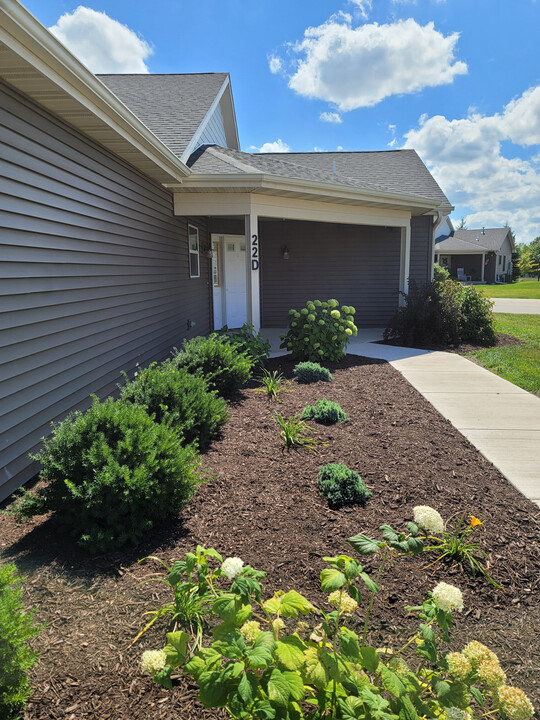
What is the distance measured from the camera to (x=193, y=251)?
9828mm

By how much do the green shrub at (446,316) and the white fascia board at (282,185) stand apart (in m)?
2.21

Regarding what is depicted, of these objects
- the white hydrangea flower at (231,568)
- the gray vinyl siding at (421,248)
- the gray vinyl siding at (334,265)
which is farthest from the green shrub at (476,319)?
the white hydrangea flower at (231,568)

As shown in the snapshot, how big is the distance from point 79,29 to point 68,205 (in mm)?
5912

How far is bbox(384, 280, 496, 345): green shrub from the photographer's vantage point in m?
9.80

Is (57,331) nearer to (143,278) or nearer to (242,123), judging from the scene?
(143,278)

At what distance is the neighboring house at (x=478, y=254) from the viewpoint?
39.1m

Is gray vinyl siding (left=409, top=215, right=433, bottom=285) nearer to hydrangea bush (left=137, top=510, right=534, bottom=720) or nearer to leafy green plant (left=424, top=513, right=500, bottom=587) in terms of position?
leafy green plant (left=424, top=513, right=500, bottom=587)

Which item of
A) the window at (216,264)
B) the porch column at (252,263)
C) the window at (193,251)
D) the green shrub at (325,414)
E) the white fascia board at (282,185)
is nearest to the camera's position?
the green shrub at (325,414)

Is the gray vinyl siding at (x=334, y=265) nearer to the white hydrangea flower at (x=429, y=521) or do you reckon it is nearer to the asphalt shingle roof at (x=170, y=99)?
the asphalt shingle roof at (x=170, y=99)

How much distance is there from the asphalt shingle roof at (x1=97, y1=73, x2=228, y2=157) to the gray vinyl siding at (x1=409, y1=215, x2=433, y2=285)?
19.1 feet

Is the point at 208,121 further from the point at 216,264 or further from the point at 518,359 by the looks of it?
the point at 518,359

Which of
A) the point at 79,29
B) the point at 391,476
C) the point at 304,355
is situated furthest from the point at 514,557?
the point at 79,29

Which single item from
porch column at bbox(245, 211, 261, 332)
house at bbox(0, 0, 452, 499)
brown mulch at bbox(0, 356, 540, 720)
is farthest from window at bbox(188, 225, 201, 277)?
brown mulch at bbox(0, 356, 540, 720)

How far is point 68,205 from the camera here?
4.53 metres
